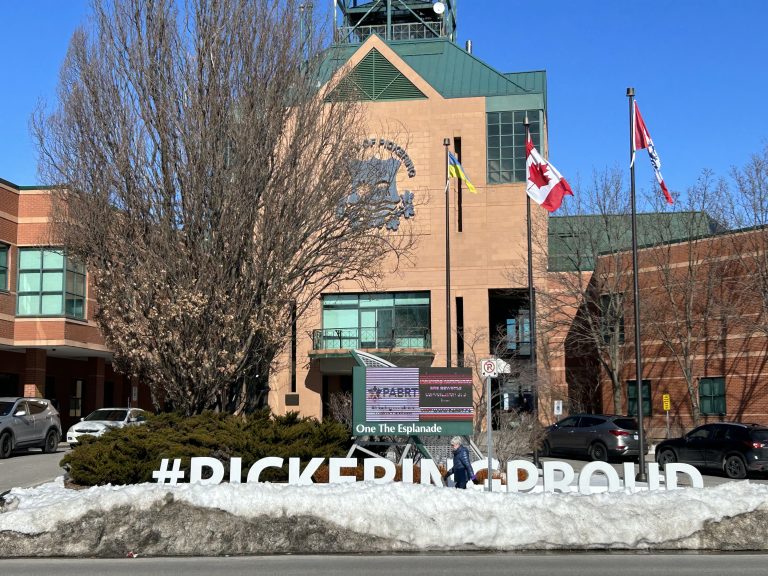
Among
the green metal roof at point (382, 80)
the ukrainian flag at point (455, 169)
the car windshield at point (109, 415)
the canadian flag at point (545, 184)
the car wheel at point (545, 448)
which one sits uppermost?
the green metal roof at point (382, 80)

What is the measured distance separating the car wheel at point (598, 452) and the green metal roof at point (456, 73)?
21744mm

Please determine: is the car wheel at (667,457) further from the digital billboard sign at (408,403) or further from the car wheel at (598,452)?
the digital billboard sign at (408,403)

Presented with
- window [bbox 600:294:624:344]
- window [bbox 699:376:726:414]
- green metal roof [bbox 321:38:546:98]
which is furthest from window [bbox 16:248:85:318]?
window [bbox 699:376:726:414]

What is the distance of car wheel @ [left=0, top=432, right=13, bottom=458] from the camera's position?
83.0 ft

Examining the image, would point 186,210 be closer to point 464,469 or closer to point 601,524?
point 464,469

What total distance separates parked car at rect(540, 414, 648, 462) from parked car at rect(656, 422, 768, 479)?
210 centimetres

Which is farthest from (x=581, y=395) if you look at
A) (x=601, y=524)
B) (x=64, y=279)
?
(x=601, y=524)

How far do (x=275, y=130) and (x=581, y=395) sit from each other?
29.4 m

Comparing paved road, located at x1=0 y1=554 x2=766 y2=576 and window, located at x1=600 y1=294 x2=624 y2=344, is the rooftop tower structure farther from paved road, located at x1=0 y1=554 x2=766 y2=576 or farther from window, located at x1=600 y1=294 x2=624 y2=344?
paved road, located at x1=0 y1=554 x2=766 y2=576

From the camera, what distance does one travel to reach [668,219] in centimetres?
4131

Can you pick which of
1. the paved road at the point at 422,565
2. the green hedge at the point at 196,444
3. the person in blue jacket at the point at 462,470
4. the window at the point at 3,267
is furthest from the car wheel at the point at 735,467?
the window at the point at 3,267

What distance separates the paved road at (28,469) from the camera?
19.4 meters

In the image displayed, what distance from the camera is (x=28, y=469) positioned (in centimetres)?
2233

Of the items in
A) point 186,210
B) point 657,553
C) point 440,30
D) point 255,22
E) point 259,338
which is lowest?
point 657,553
